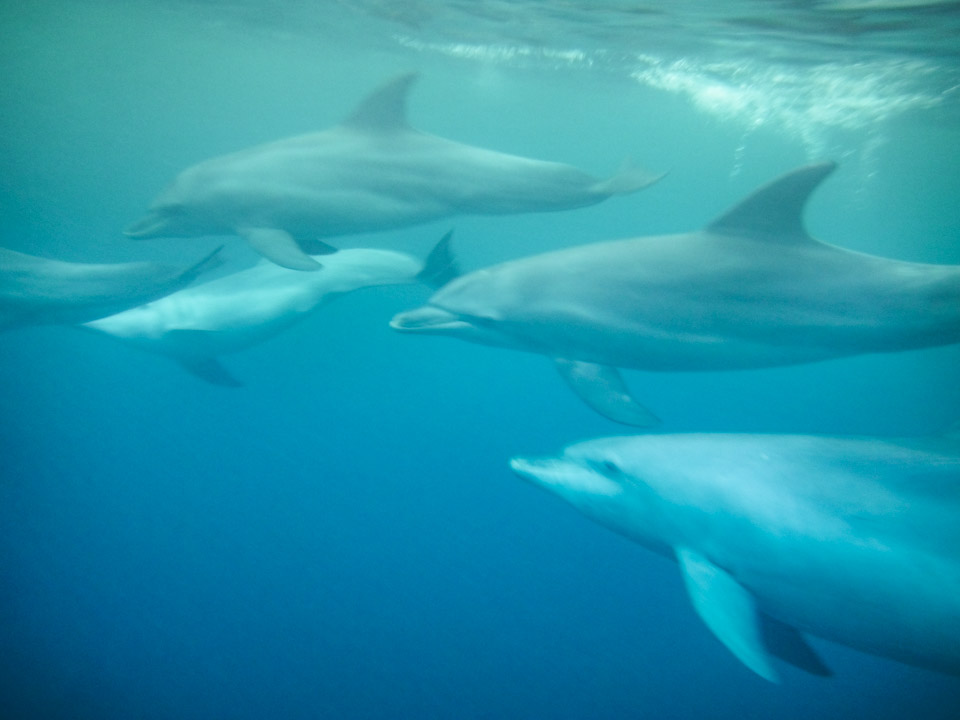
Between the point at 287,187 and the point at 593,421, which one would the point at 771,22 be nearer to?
the point at 593,421

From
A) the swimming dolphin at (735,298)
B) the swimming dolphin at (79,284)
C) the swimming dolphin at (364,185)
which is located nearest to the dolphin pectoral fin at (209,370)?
the swimming dolphin at (79,284)

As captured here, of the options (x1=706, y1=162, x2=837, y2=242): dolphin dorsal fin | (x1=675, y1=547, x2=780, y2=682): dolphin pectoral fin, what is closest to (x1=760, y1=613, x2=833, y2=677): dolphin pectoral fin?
(x1=675, y1=547, x2=780, y2=682): dolphin pectoral fin

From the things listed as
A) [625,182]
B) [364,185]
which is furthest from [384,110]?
[625,182]

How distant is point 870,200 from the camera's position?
40.3m

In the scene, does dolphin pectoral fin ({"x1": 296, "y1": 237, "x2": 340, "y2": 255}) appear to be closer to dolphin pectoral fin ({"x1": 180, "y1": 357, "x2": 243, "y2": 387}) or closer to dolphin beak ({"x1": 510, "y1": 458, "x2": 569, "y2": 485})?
dolphin beak ({"x1": 510, "y1": 458, "x2": 569, "y2": 485})

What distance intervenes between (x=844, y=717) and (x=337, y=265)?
832 centimetres

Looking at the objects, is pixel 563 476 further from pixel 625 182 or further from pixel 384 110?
pixel 384 110

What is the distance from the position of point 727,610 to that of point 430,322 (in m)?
2.96

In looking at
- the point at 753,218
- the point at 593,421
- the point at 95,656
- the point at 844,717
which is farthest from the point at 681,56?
the point at 95,656

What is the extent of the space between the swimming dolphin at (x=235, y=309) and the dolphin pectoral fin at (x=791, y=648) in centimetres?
522

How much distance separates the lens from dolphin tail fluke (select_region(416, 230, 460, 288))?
618 cm

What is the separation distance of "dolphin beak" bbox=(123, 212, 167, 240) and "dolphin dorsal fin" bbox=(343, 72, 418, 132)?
2.17 metres

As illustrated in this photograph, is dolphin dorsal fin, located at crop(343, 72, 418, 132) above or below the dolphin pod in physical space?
above

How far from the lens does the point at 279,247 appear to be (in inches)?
201
